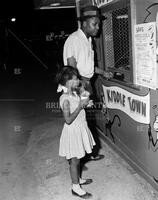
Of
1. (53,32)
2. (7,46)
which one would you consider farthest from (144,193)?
(7,46)

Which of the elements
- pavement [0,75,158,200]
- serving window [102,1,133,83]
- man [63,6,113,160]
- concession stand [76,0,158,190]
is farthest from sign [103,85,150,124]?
pavement [0,75,158,200]

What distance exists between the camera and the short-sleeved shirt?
10.7 feet

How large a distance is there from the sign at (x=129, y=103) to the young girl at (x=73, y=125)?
0.58 m

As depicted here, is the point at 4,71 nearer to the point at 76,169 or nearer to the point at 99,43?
the point at 99,43

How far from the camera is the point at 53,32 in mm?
15664

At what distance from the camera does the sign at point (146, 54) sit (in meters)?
2.44

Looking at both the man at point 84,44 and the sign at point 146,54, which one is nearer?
the sign at point 146,54

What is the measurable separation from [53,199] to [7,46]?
15124mm

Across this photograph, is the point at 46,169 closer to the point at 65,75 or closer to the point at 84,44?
the point at 65,75

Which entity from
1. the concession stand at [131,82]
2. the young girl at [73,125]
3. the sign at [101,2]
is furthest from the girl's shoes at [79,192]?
the sign at [101,2]

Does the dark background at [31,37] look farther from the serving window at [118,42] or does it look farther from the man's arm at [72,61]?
the man's arm at [72,61]

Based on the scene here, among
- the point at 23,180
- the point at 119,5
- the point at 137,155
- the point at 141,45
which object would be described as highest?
the point at 119,5

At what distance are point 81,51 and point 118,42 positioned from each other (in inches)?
21.2

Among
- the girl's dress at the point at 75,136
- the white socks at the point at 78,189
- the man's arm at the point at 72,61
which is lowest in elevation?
the white socks at the point at 78,189
